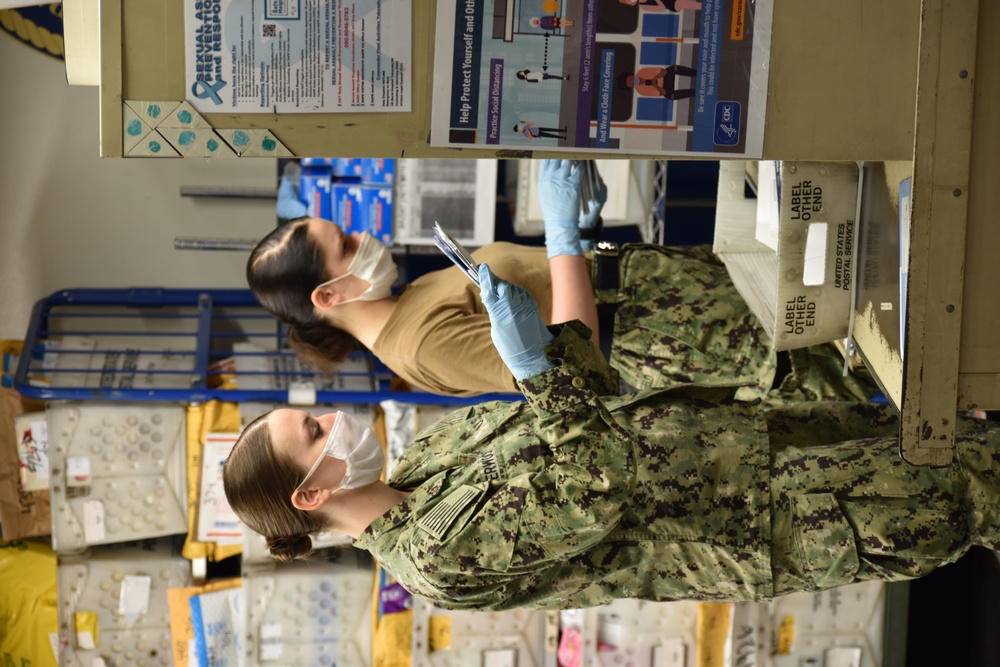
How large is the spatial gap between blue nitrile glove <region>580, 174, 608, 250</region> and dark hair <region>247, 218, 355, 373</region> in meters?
0.76

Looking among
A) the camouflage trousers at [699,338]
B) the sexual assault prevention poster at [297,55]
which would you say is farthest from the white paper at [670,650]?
the sexual assault prevention poster at [297,55]

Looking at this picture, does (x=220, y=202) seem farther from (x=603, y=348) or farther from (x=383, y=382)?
(x=603, y=348)

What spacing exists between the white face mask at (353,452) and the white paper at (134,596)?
2.26 metres

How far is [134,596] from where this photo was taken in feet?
13.3

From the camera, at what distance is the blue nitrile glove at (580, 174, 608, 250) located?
278 centimetres

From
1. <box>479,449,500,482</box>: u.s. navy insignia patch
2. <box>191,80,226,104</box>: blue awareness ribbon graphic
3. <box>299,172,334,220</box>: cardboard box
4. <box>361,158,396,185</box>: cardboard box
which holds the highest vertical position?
<box>191,80,226,104</box>: blue awareness ribbon graphic

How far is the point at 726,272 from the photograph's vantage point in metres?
2.68

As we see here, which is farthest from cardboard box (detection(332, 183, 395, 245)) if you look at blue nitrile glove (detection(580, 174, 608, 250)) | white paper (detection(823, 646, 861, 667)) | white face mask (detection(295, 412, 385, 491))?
white paper (detection(823, 646, 861, 667))

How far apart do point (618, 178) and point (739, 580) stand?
2.51m

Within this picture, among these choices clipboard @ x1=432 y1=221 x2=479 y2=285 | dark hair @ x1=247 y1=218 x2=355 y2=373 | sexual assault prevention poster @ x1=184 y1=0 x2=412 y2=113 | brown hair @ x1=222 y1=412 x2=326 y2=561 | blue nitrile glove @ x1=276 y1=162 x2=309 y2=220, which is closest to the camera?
sexual assault prevention poster @ x1=184 y1=0 x2=412 y2=113

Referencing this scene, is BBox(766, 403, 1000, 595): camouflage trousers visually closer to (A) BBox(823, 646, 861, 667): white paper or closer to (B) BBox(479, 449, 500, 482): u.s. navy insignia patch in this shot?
(B) BBox(479, 449, 500, 482): u.s. navy insignia patch

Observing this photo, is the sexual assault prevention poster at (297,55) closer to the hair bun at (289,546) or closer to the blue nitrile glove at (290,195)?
the hair bun at (289,546)

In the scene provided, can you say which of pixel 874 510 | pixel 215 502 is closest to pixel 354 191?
pixel 215 502

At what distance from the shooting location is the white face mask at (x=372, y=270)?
9.01 feet
